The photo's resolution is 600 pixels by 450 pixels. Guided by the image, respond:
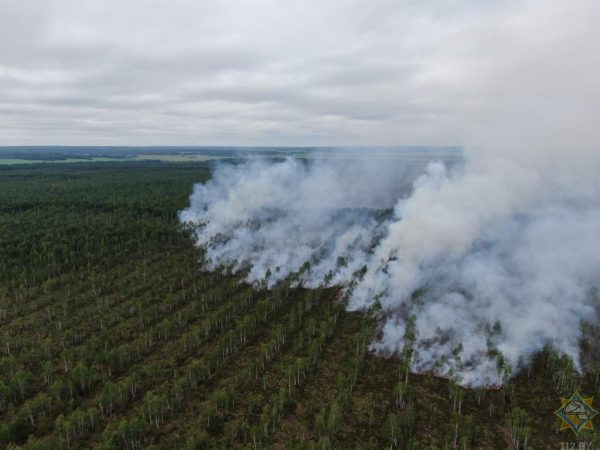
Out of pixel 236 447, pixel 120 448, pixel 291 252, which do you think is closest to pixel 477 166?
pixel 291 252

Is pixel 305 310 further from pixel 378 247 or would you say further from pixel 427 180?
pixel 427 180

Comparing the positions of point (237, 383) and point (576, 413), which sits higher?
point (237, 383)

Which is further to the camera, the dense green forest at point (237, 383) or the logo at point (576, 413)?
the logo at point (576, 413)

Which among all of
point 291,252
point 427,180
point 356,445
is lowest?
point 356,445

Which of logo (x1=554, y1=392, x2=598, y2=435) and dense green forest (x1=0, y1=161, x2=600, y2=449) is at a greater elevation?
dense green forest (x1=0, y1=161, x2=600, y2=449)

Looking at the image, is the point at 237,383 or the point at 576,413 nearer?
the point at 576,413
